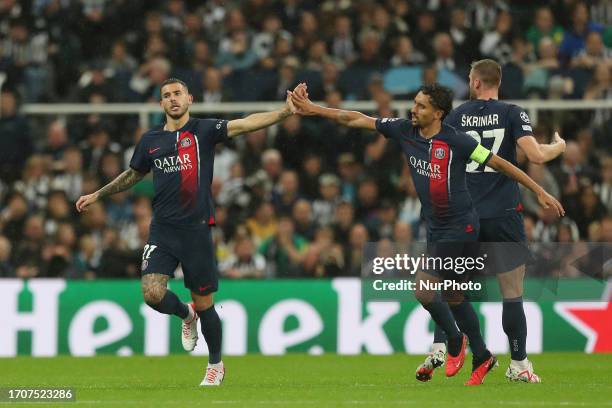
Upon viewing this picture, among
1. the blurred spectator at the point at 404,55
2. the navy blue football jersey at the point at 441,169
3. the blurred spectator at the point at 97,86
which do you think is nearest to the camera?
the navy blue football jersey at the point at 441,169

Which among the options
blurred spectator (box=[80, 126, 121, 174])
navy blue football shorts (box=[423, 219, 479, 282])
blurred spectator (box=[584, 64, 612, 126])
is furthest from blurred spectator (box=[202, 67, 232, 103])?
navy blue football shorts (box=[423, 219, 479, 282])

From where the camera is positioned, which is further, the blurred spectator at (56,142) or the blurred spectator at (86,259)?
the blurred spectator at (56,142)

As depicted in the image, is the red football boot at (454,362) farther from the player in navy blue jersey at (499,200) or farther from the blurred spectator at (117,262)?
the blurred spectator at (117,262)

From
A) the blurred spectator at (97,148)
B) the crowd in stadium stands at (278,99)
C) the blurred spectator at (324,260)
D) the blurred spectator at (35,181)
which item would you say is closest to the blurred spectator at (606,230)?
the crowd in stadium stands at (278,99)

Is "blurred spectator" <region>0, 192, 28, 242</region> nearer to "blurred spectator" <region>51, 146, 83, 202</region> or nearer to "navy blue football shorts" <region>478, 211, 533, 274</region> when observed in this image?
"blurred spectator" <region>51, 146, 83, 202</region>

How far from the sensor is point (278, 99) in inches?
693

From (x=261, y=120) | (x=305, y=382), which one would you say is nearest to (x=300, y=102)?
(x=261, y=120)

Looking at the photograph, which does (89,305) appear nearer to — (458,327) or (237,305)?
(237,305)

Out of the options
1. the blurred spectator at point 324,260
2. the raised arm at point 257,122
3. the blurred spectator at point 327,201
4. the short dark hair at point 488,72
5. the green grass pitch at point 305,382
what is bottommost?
the green grass pitch at point 305,382

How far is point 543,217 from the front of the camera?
16.2 meters

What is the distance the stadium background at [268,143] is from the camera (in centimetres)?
1515

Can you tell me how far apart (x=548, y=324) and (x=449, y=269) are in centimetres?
488

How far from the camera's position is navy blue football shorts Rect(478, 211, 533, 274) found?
34.7 ft

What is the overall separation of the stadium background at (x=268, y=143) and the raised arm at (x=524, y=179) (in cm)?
481
